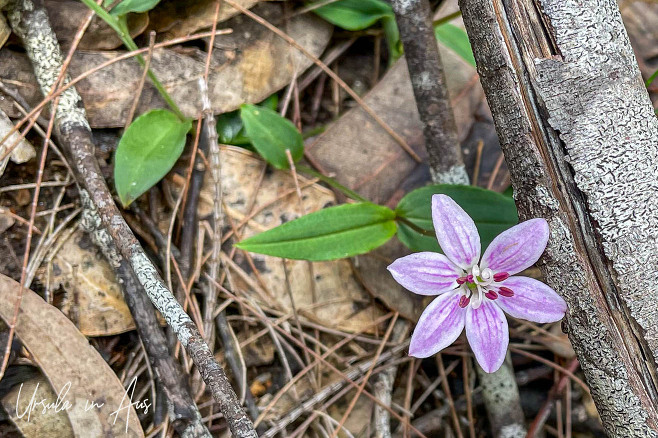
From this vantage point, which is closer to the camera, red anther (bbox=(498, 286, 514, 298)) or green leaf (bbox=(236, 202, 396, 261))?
red anther (bbox=(498, 286, 514, 298))

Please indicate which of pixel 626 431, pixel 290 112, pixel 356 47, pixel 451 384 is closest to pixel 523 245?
pixel 626 431

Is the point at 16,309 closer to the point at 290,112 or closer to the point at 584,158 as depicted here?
the point at 290,112

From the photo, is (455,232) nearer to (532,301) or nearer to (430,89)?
(532,301)

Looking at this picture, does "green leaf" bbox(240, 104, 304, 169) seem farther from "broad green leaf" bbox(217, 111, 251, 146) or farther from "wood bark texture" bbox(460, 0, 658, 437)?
"wood bark texture" bbox(460, 0, 658, 437)

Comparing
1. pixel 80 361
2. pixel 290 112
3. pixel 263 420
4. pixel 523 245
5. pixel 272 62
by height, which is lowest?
pixel 263 420

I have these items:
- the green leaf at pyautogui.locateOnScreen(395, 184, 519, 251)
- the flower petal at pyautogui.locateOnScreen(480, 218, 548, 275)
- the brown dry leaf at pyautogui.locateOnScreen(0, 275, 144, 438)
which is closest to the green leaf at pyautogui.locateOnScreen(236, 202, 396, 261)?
the green leaf at pyautogui.locateOnScreen(395, 184, 519, 251)

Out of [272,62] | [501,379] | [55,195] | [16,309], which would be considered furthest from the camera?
[272,62]

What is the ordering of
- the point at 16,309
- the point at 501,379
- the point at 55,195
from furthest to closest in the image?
the point at 501,379, the point at 55,195, the point at 16,309

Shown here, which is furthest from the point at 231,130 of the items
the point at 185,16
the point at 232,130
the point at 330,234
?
the point at 330,234
